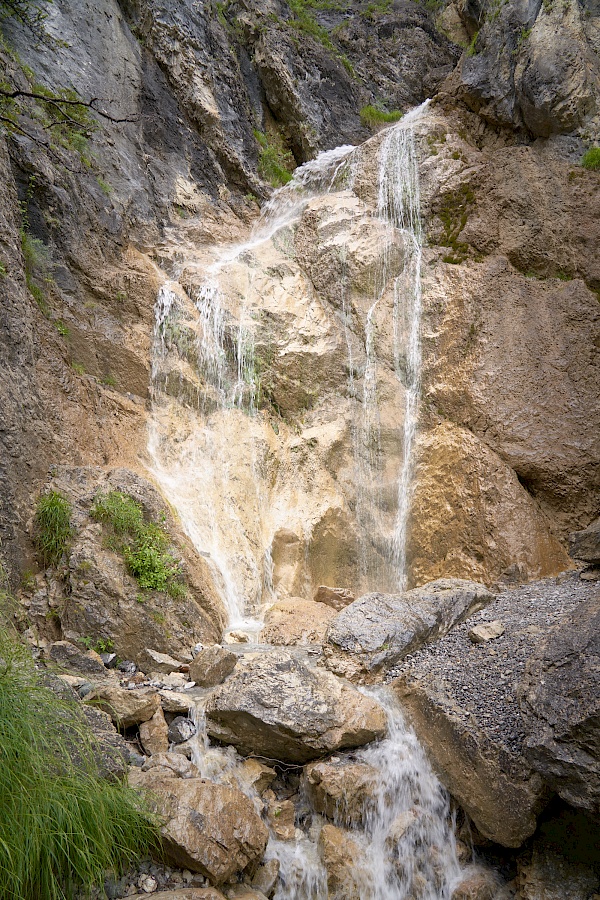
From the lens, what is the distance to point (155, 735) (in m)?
5.06

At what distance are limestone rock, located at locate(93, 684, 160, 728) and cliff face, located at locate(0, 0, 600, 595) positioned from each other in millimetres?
2115

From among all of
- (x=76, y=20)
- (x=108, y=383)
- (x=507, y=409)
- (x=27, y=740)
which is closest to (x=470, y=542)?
(x=507, y=409)

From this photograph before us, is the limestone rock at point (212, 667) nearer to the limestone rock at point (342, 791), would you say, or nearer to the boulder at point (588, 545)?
the limestone rock at point (342, 791)

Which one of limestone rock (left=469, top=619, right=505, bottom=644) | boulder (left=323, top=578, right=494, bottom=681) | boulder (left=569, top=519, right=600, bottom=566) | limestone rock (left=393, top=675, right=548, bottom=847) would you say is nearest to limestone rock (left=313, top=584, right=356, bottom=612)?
boulder (left=323, top=578, right=494, bottom=681)

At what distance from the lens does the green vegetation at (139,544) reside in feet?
22.9

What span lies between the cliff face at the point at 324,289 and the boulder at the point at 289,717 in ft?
9.49

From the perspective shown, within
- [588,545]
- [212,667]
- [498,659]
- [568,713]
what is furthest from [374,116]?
[568,713]

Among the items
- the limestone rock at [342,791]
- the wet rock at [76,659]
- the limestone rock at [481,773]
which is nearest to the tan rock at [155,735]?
the wet rock at [76,659]

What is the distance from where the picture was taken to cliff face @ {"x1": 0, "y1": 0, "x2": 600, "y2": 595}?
922 centimetres

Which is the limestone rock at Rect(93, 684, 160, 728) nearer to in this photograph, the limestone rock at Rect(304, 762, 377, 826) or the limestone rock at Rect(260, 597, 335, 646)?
the limestone rock at Rect(304, 762, 377, 826)

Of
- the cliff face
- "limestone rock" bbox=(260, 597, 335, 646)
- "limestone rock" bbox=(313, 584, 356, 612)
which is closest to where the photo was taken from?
"limestone rock" bbox=(260, 597, 335, 646)

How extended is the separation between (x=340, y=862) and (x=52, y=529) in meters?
4.47

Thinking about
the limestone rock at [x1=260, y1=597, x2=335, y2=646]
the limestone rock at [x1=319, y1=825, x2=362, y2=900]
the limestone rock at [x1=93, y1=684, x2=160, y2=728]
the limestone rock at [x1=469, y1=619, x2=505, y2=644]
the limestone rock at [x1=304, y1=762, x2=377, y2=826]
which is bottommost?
the limestone rock at [x1=319, y1=825, x2=362, y2=900]

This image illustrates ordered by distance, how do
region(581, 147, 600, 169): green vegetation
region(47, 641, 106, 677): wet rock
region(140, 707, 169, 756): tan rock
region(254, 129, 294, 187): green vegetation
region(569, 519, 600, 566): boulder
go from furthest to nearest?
region(254, 129, 294, 187): green vegetation, region(581, 147, 600, 169): green vegetation, region(569, 519, 600, 566): boulder, region(47, 641, 106, 677): wet rock, region(140, 707, 169, 756): tan rock
